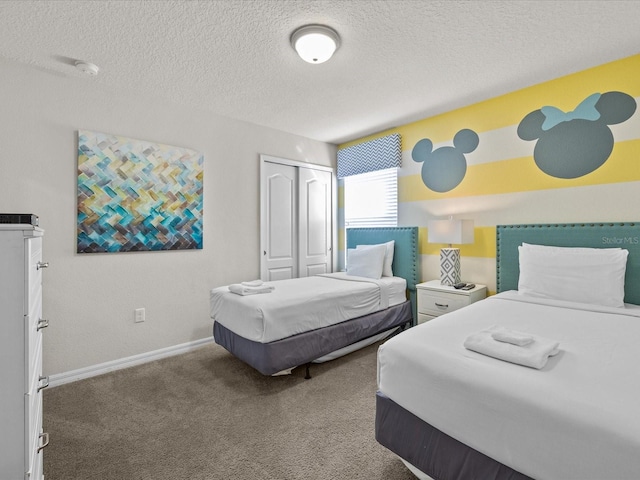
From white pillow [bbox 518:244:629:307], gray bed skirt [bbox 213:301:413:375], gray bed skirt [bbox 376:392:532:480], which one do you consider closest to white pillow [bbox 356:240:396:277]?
gray bed skirt [bbox 213:301:413:375]

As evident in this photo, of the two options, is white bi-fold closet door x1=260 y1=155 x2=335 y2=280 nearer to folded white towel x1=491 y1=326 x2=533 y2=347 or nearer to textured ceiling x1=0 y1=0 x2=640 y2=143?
textured ceiling x1=0 y1=0 x2=640 y2=143

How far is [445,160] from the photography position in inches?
141

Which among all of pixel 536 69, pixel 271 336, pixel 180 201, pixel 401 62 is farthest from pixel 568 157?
pixel 180 201

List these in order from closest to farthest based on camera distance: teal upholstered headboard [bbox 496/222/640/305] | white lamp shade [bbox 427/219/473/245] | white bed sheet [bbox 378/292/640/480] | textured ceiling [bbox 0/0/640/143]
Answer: white bed sheet [bbox 378/292/640/480] → textured ceiling [bbox 0/0/640/143] → teal upholstered headboard [bbox 496/222/640/305] → white lamp shade [bbox 427/219/473/245]

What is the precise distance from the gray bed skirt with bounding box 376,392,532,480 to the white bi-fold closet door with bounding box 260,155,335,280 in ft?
8.96

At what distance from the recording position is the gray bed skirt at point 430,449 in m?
1.18

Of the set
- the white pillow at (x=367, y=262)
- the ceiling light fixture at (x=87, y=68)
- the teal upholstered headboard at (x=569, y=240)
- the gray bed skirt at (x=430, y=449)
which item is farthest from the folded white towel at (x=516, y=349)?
the ceiling light fixture at (x=87, y=68)

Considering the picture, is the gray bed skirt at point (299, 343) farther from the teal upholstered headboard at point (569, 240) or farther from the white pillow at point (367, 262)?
the teal upholstered headboard at point (569, 240)

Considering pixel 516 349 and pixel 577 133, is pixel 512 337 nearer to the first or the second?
pixel 516 349

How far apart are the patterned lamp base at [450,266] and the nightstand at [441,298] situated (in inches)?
3.0

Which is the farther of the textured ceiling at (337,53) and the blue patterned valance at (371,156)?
the blue patterned valance at (371,156)

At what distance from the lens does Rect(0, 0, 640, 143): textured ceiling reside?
1.91 metres

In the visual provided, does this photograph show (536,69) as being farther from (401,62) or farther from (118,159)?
(118,159)

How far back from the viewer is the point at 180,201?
3295 millimetres
